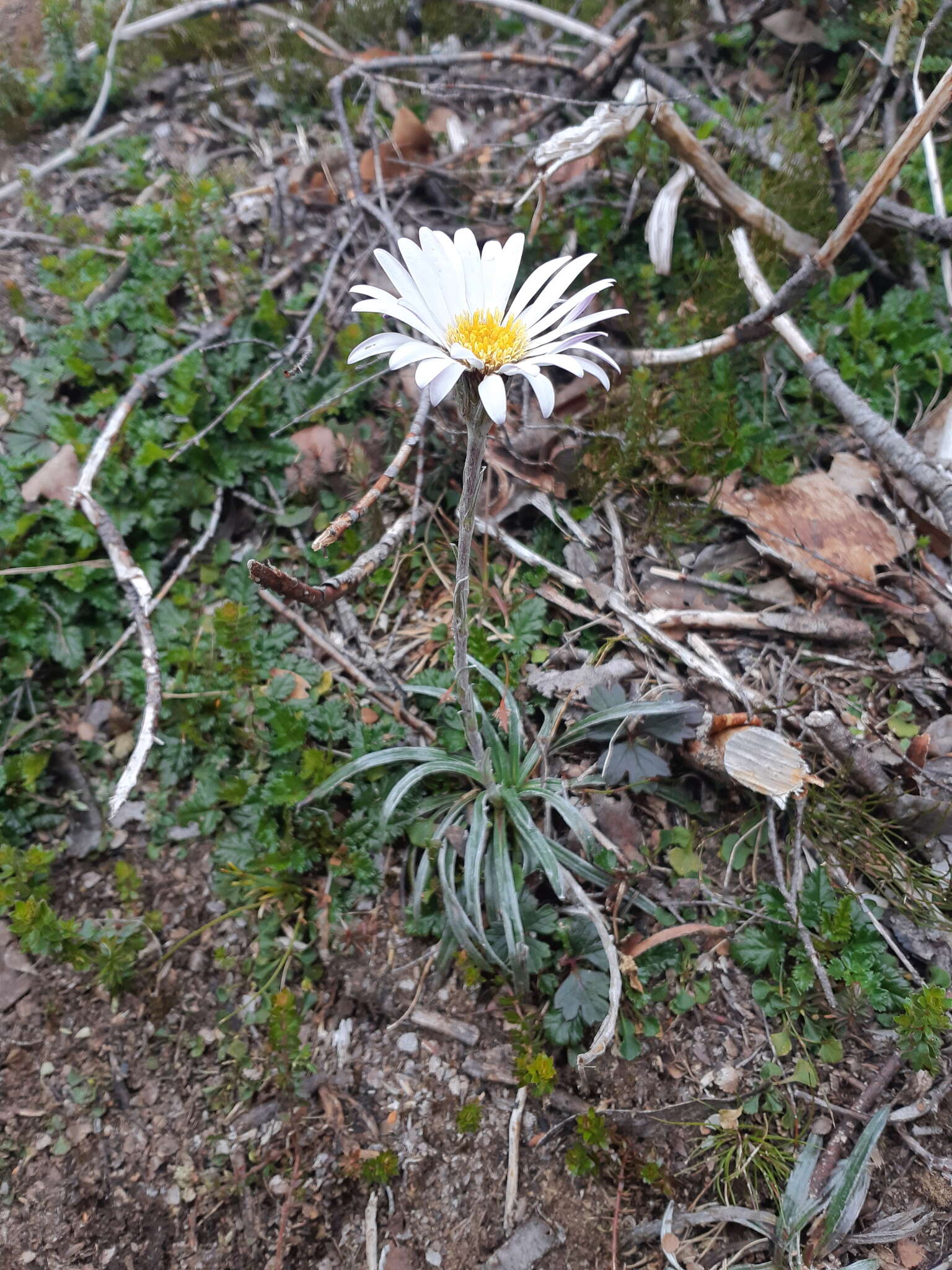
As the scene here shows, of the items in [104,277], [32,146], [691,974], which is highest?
[32,146]

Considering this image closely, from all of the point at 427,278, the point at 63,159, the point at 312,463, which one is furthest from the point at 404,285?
the point at 63,159

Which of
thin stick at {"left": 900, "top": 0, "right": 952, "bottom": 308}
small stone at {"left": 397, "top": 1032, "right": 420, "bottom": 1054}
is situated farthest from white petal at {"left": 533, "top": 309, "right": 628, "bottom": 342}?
thin stick at {"left": 900, "top": 0, "right": 952, "bottom": 308}

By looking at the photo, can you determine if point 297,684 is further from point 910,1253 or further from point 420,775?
point 910,1253

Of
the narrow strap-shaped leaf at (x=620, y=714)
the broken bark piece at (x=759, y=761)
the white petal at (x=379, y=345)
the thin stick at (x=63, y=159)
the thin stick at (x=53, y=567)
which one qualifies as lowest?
the broken bark piece at (x=759, y=761)

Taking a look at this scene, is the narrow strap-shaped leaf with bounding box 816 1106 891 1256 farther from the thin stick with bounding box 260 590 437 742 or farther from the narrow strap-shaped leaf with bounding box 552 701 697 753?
the thin stick with bounding box 260 590 437 742

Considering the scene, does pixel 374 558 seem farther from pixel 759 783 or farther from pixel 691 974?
Answer: pixel 691 974

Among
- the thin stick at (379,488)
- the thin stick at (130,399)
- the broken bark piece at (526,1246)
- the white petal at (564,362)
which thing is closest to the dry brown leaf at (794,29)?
the thin stick at (379,488)

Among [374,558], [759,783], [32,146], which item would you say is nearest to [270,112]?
[32,146]

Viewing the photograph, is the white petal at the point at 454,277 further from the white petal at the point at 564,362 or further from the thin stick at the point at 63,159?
the thin stick at the point at 63,159
